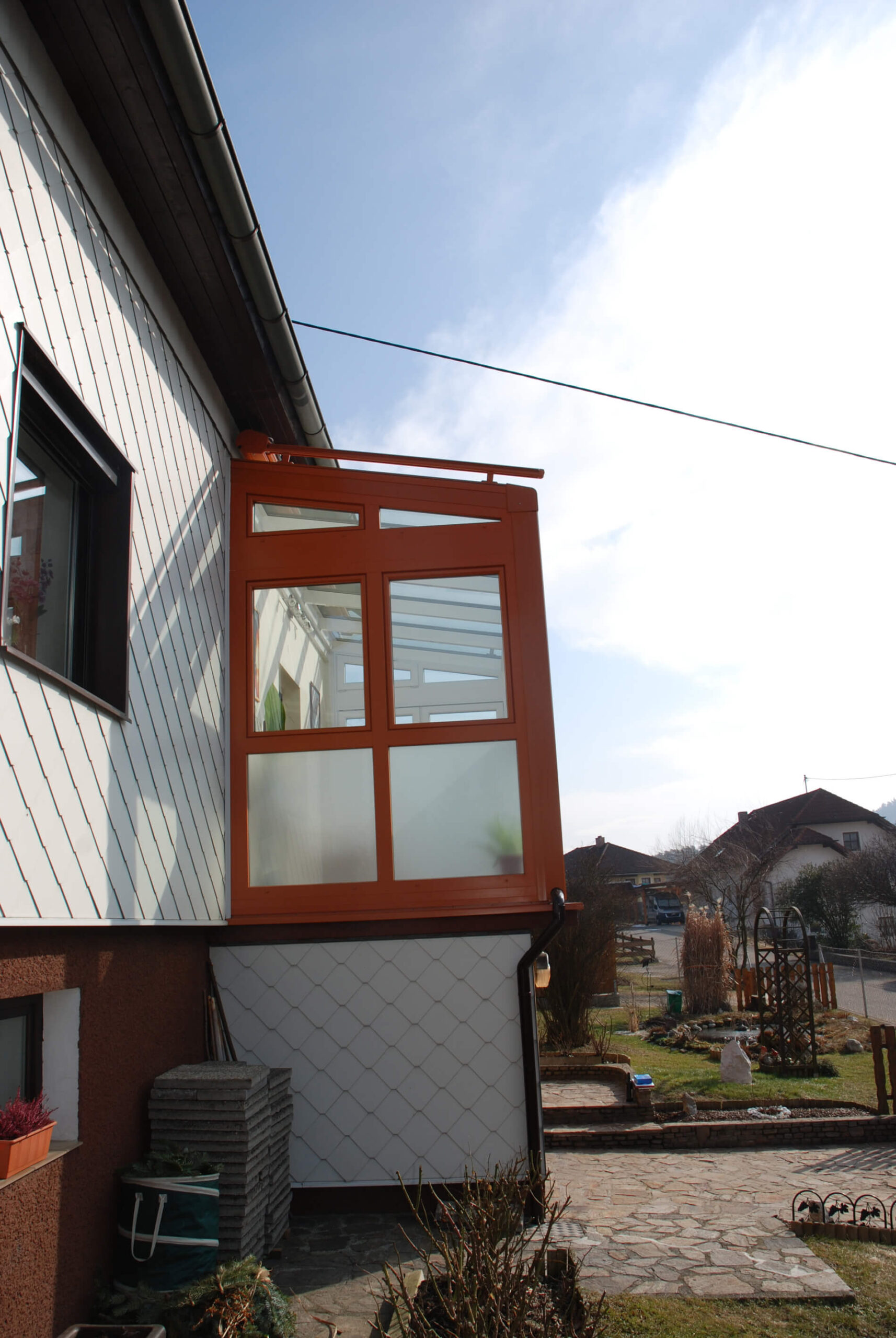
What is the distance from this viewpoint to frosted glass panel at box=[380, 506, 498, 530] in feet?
22.1

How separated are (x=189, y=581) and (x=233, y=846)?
177 centimetres

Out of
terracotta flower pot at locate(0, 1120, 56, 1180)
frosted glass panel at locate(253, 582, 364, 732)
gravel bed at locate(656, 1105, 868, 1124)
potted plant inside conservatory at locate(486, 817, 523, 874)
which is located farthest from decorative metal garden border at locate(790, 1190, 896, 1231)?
terracotta flower pot at locate(0, 1120, 56, 1180)

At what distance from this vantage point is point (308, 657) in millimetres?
6719

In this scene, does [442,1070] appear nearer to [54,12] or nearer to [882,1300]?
[882,1300]

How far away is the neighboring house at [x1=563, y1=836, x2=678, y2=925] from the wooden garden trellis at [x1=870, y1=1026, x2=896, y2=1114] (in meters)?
7.81

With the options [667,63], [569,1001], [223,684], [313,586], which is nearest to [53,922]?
[223,684]

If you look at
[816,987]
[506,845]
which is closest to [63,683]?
[506,845]

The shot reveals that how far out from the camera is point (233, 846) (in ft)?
20.2

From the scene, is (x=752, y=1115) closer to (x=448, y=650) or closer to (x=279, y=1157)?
(x=279, y=1157)

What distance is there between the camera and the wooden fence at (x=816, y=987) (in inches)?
628

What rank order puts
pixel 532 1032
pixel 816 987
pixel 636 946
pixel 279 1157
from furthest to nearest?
pixel 636 946 → pixel 816 987 → pixel 532 1032 → pixel 279 1157

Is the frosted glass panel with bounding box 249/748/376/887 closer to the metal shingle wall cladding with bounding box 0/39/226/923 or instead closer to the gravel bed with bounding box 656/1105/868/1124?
the metal shingle wall cladding with bounding box 0/39/226/923

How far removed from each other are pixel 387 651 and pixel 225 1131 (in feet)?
10.2

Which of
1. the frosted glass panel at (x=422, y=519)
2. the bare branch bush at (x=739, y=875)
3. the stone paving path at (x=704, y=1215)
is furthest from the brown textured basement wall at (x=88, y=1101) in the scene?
the bare branch bush at (x=739, y=875)
